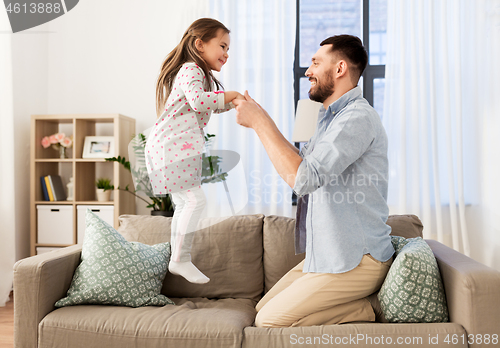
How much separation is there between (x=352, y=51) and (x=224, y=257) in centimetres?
103

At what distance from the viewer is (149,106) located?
3541 millimetres

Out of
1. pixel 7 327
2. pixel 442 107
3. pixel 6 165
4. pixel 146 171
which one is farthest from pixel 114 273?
pixel 442 107

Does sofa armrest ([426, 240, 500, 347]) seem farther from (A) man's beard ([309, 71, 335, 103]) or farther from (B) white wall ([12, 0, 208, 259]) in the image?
(B) white wall ([12, 0, 208, 259])

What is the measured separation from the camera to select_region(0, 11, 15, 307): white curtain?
9.52 feet

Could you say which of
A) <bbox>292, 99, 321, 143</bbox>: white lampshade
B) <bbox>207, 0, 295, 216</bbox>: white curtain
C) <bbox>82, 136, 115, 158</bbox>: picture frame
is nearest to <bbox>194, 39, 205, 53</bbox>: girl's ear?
<bbox>292, 99, 321, 143</bbox>: white lampshade

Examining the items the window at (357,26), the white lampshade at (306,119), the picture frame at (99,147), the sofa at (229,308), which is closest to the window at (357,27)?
the window at (357,26)

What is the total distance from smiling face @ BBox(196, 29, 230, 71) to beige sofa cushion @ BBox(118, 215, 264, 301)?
2.43 ft

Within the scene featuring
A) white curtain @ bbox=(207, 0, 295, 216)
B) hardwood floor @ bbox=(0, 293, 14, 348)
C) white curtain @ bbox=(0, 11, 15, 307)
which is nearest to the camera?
hardwood floor @ bbox=(0, 293, 14, 348)

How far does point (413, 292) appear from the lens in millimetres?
1336

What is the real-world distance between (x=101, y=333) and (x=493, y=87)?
131 inches

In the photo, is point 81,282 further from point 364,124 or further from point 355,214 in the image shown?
point 364,124

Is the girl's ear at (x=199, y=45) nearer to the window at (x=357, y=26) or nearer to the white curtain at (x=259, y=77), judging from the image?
the white curtain at (x=259, y=77)

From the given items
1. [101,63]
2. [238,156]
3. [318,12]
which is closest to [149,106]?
[101,63]

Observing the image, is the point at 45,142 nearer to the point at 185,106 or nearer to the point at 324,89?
the point at 185,106
